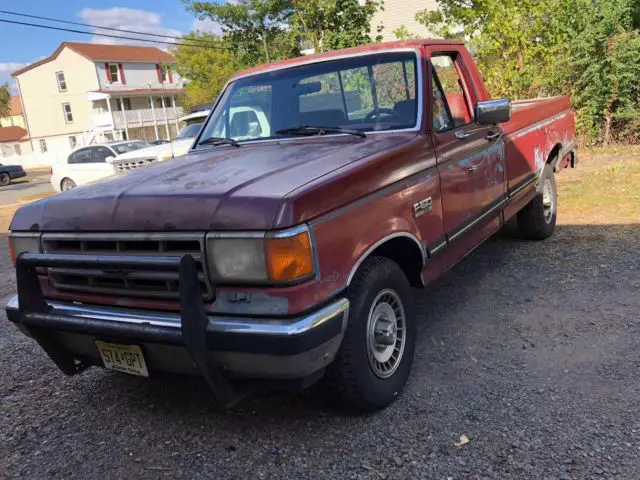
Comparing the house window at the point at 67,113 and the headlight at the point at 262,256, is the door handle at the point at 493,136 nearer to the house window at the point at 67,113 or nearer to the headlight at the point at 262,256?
the headlight at the point at 262,256

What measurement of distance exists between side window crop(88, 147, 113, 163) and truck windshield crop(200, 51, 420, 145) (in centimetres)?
1285

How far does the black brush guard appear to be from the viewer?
2.39 meters

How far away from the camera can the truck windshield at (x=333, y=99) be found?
371cm

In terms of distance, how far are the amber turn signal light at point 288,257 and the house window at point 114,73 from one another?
44.3 m

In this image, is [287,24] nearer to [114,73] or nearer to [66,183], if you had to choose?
[66,183]

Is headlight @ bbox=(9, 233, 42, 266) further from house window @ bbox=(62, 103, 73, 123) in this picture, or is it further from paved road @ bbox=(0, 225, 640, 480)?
house window @ bbox=(62, 103, 73, 123)

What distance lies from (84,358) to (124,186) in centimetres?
93

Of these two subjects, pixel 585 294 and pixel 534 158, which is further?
pixel 534 158

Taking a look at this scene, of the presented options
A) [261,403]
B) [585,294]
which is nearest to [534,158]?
[585,294]

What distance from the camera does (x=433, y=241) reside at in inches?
136

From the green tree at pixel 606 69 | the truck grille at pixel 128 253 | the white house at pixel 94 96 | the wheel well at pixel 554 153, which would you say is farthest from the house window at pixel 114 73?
the truck grille at pixel 128 253

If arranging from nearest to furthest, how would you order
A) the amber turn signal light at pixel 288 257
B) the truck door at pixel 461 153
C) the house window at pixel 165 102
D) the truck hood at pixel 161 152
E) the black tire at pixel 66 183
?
the amber turn signal light at pixel 288 257
the truck door at pixel 461 153
the truck hood at pixel 161 152
the black tire at pixel 66 183
the house window at pixel 165 102

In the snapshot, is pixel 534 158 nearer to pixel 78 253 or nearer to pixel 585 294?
pixel 585 294

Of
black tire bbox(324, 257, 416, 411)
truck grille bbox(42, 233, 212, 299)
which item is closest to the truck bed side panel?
black tire bbox(324, 257, 416, 411)
